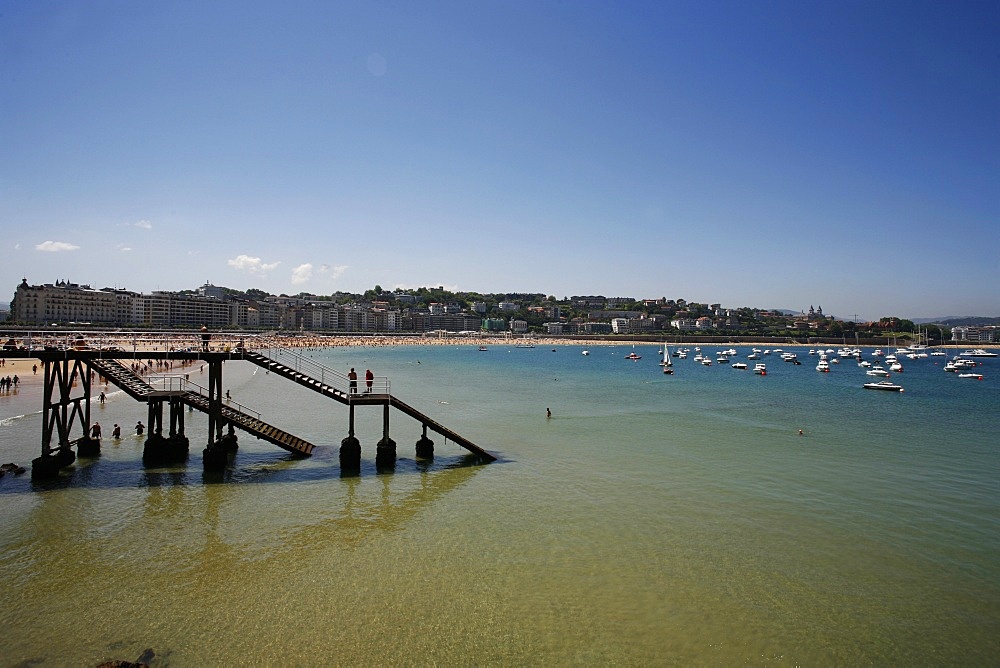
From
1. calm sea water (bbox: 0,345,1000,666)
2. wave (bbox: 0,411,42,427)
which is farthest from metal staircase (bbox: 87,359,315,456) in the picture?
wave (bbox: 0,411,42,427)

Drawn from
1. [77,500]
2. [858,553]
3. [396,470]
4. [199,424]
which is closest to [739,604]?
[858,553]

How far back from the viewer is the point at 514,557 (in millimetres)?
15227

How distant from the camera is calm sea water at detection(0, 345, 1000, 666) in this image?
36.8ft

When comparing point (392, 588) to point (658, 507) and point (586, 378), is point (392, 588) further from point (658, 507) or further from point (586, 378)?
point (586, 378)

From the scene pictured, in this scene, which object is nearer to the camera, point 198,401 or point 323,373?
point 198,401

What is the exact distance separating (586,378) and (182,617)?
6916cm

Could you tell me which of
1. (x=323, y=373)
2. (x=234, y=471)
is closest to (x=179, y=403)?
(x=234, y=471)

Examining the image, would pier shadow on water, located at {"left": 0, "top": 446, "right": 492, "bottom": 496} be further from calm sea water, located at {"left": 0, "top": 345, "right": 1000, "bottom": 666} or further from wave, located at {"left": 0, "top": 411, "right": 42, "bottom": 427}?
wave, located at {"left": 0, "top": 411, "right": 42, "bottom": 427}

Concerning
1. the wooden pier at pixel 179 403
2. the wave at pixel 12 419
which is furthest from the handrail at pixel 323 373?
the wave at pixel 12 419

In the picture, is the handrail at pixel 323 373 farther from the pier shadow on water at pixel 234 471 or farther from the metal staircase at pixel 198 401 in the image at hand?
the pier shadow on water at pixel 234 471

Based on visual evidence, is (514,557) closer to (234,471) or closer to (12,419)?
(234,471)

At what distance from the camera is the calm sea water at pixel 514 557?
36.8 feet

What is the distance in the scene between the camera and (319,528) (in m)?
17.1

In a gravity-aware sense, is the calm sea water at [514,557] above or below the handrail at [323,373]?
below
